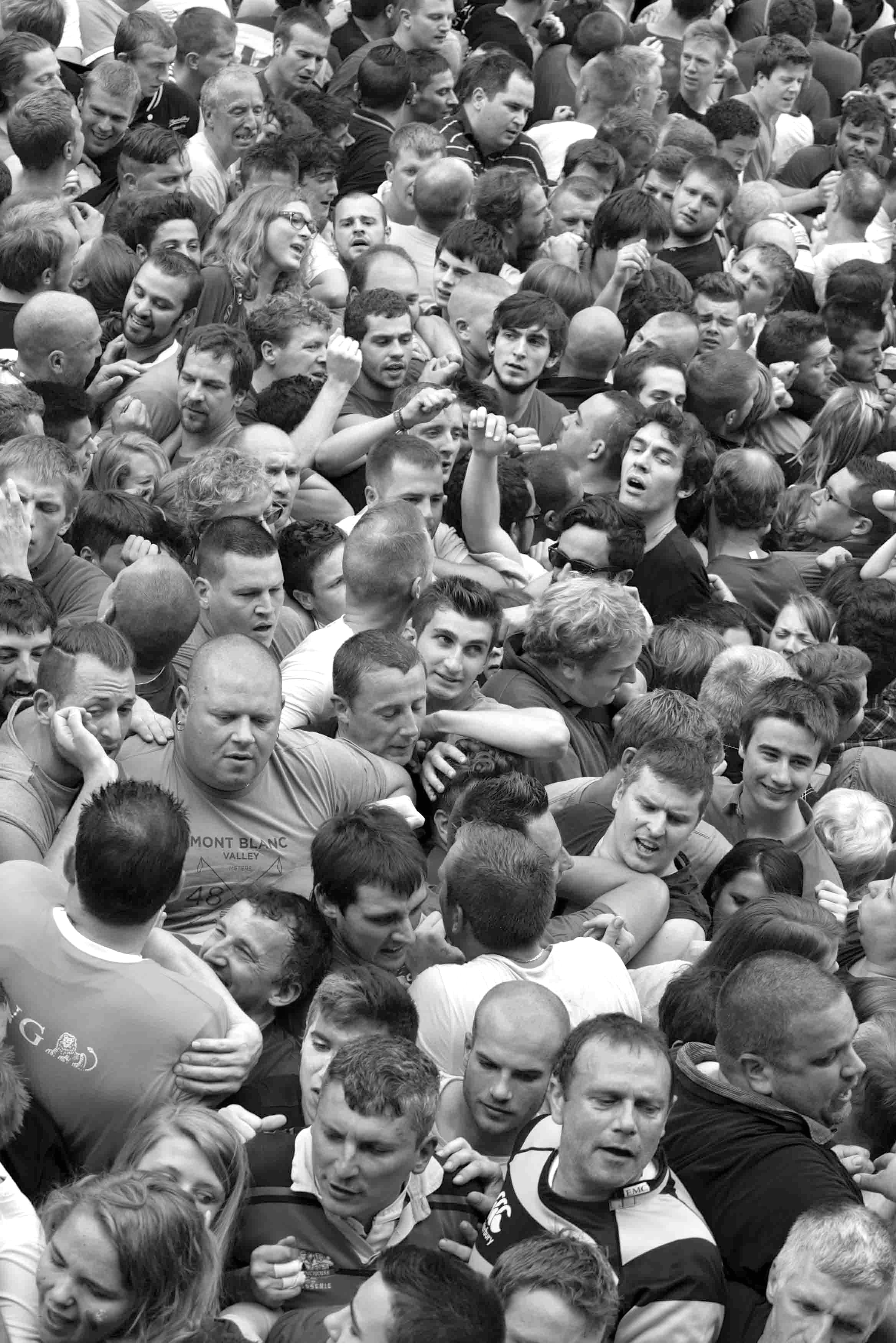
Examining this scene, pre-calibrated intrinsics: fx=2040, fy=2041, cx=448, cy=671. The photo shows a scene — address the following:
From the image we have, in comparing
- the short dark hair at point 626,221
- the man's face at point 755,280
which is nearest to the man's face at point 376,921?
the short dark hair at point 626,221

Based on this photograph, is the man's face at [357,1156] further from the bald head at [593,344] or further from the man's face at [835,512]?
the man's face at [835,512]

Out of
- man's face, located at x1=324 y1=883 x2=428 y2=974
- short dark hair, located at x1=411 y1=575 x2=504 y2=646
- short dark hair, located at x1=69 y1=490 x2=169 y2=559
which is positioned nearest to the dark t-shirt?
short dark hair, located at x1=411 y1=575 x2=504 y2=646

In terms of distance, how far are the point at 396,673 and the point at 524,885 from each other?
972 mm

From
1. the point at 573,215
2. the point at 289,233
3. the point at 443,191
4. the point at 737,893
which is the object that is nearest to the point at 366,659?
the point at 737,893

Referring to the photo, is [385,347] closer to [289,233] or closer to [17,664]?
[289,233]

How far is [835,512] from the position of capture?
9.11 m

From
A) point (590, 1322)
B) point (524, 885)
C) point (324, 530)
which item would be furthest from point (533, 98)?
point (590, 1322)

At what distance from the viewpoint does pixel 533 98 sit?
11.7 metres

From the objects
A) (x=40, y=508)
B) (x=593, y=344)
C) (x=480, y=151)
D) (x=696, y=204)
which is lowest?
(x=480, y=151)

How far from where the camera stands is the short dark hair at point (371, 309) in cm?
818

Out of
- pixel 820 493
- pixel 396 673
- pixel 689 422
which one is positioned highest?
pixel 396 673

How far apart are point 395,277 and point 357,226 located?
0.87m

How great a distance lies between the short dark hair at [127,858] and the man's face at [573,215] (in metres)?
6.35

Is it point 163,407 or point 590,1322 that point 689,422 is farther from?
point 590,1322
